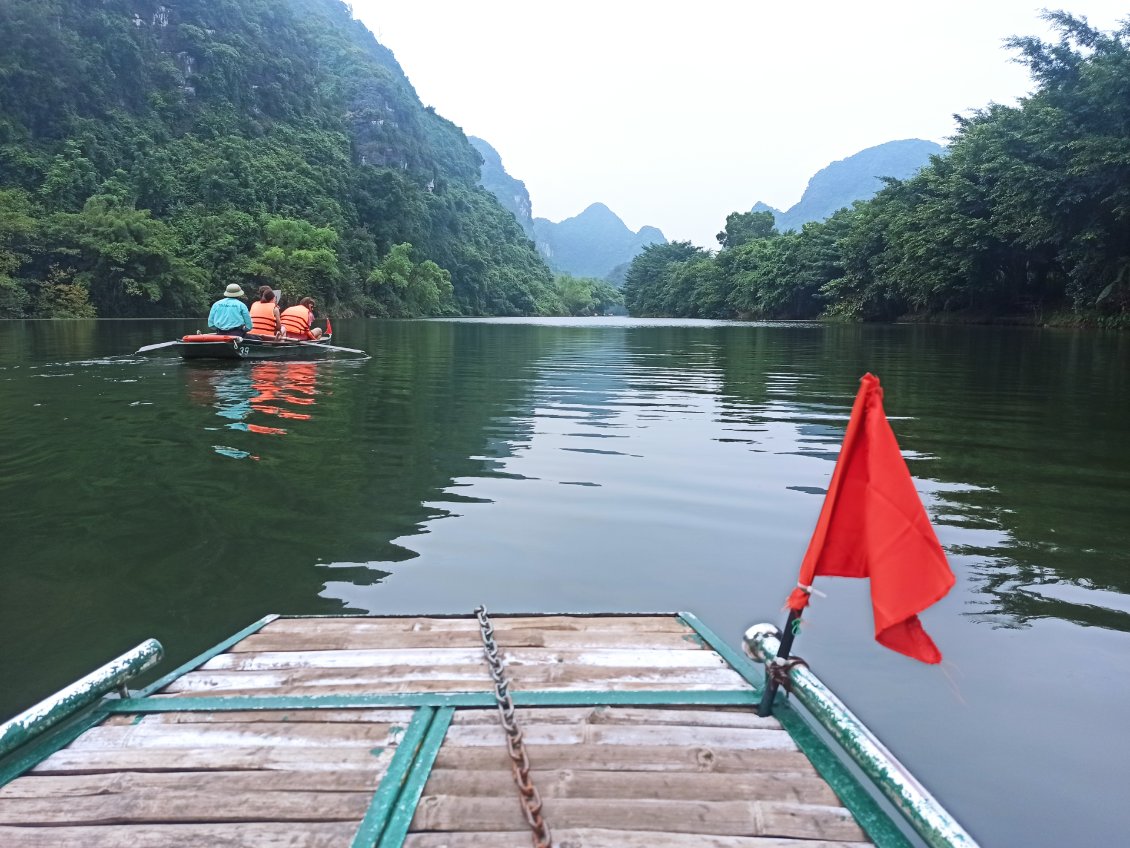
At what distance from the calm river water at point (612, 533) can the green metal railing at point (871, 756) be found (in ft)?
1.96

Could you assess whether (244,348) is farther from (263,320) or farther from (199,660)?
(199,660)

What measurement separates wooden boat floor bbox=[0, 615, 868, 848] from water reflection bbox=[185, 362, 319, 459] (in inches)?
179

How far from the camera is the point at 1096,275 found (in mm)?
24953

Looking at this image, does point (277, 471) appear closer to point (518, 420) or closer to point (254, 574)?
point (254, 574)

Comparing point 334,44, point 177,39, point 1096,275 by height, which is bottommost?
point 1096,275

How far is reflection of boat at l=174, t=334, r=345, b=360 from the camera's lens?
497 inches

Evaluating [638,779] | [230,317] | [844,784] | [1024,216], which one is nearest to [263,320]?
[230,317]

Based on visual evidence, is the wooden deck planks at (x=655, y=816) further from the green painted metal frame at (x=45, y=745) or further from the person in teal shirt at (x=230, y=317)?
the person in teal shirt at (x=230, y=317)

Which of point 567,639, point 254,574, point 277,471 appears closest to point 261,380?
point 277,471

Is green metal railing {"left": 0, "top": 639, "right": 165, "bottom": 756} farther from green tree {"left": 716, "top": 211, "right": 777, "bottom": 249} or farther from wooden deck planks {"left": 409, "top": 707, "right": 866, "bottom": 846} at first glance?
green tree {"left": 716, "top": 211, "right": 777, "bottom": 249}

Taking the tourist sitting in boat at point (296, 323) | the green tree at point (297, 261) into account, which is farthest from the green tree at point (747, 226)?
the tourist sitting in boat at point (296, 323)

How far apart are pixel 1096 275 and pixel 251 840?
30.1m

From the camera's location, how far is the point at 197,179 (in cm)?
5372

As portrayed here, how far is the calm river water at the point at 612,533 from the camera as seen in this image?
108 inches
